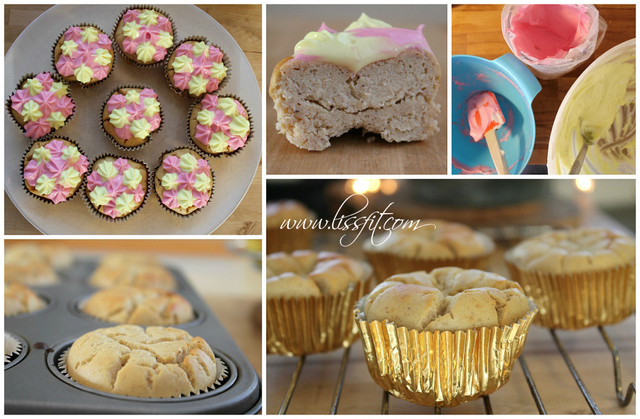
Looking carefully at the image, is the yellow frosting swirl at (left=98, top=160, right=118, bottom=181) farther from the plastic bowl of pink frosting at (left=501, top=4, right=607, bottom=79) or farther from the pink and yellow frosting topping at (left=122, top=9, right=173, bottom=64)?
the plastic bowl of pink frosting at (left=501, top=4, right=607, bottom=79)

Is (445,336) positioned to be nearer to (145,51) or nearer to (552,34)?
(552,34)

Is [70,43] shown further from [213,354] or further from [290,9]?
[213,354]

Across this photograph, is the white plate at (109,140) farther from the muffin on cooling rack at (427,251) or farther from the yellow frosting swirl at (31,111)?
the muffin on cooling rack at (427,251)

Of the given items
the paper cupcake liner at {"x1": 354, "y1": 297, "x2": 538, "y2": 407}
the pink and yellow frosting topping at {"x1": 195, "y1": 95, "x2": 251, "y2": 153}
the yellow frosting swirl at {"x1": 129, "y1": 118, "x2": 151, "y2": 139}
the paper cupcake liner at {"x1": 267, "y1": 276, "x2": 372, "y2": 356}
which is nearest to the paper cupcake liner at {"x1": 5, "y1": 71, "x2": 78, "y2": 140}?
the yellow frosting swirl at {"x1": 129, "y1": 118, "x2": 151, "y2": 139}

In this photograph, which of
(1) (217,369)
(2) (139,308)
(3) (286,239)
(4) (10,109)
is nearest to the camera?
(1) (217,369)

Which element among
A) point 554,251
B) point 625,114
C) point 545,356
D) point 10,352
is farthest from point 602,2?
point 10,352

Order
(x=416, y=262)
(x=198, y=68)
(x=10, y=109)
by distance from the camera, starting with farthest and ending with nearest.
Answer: (x=416, y=262)
(x=198, y=68)
(x=10, y=109)

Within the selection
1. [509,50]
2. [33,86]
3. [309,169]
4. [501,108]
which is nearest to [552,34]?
[509,50]
